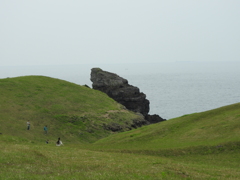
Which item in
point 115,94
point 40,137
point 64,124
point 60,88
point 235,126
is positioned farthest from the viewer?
point 115,94

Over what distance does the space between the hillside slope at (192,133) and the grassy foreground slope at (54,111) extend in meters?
16.5

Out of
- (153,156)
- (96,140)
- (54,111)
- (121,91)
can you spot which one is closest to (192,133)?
(153,156)

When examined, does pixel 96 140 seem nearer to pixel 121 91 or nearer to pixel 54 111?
pixel 54 111

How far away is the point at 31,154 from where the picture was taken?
31.2 meters

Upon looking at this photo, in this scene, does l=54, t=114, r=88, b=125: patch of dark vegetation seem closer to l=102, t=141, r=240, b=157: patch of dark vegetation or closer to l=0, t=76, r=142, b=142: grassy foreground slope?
l=0, t=76, r=142, b=142: grassy foreground slope

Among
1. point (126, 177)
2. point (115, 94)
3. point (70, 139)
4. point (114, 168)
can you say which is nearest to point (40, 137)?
point (70, 139)

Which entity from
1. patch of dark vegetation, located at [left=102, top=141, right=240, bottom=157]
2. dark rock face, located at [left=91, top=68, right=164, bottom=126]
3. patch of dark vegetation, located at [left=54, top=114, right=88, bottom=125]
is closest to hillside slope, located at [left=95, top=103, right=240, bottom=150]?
patch of dark vegetation, located at [left=102, top=141, right=240, bottom=157]

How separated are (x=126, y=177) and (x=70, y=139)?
44.9 metres

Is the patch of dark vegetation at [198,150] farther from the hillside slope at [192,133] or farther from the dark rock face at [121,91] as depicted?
the dark rock face at [121,91]

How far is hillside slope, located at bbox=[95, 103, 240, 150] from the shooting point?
4541 centimetres

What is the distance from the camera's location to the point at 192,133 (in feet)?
165

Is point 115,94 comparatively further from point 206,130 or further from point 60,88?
point 206,130

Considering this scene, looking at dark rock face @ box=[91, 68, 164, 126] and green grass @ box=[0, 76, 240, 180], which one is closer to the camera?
green grass @ box=[0, 76, 240, 180]

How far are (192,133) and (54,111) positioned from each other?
40.1 m
